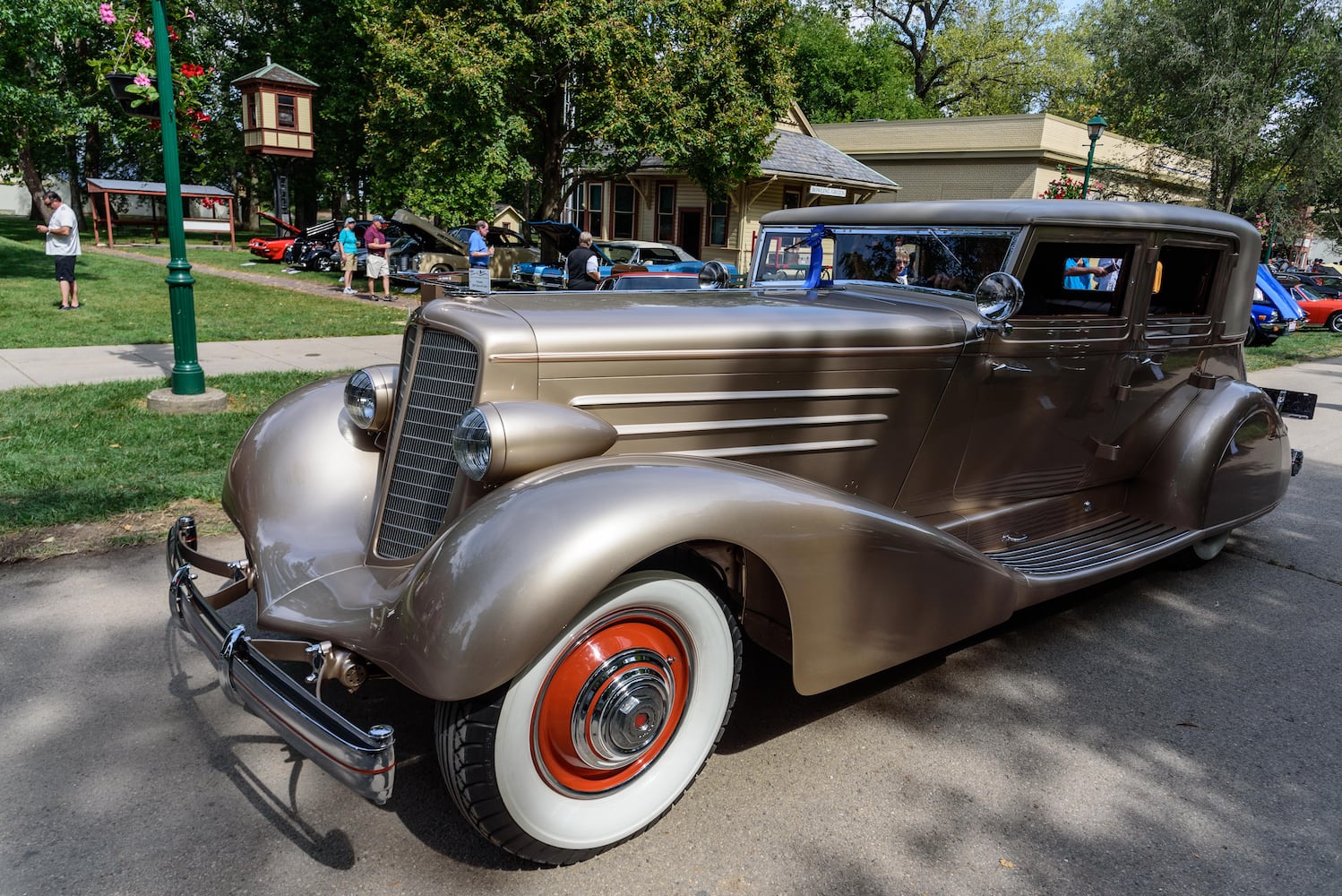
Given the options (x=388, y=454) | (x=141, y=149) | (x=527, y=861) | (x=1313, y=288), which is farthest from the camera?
(x=141, y=149)

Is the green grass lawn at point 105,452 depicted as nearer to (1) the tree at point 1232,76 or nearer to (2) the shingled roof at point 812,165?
(2) the shingled roof at point 812,165

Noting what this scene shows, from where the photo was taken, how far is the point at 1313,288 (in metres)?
21.2

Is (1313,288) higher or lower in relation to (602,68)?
lower

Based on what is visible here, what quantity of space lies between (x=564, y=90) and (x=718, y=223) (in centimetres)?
954

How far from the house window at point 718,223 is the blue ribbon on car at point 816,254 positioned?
21082mm

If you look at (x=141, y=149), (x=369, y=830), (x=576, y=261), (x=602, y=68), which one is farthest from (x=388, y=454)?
(x=141, y=149)

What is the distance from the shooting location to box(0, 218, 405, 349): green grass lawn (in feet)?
34.5

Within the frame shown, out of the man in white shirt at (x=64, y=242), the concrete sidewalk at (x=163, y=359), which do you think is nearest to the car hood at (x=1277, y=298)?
the concrete sidewalk at (x=163, y=359)

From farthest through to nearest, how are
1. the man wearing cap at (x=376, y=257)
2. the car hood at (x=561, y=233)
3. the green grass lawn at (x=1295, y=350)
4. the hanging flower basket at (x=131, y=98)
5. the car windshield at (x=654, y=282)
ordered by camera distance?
the man wearing cap at (x=376, y=257) < the car hood at (x=561, y=233) < the green grass lawn at (x=1295, y=350) < the car windshield at (x=654, y=282) < the hanging flower basket at (x=131, y=98)

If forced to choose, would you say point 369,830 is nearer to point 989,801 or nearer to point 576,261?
point 989,801

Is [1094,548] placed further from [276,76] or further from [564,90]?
[276,76]

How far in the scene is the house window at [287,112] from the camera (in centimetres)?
1716

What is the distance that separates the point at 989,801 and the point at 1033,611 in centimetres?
167

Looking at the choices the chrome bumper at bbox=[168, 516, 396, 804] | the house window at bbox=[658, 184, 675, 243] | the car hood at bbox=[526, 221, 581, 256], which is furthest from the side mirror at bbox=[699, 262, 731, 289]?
the house window at bbox=[658, 184, 675, 243]
